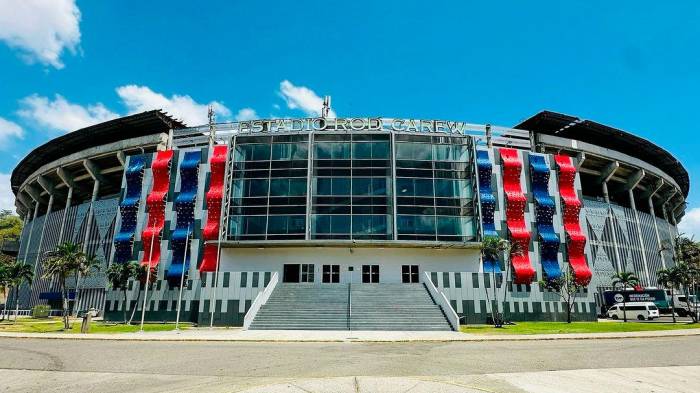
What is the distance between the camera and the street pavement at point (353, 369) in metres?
11.0

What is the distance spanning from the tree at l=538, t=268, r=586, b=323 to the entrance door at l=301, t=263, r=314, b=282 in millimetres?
26993

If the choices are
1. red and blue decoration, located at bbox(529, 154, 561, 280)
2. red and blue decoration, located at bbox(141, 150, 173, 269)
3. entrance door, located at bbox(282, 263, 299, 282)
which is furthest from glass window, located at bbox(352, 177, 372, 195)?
red and blue decoration, located at bbox(141, 150, 173, 269)

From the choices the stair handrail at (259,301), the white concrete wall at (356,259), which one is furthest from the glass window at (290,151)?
the stair handrail at (259,301)

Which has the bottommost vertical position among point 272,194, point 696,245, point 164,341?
point 164,341

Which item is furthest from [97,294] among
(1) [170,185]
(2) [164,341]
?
(2) [164,341]

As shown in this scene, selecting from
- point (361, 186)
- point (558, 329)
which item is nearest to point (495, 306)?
point (558, 329)

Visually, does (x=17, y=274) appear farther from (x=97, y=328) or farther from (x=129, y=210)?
(x=97, y=328)

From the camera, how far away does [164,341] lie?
26.5 m

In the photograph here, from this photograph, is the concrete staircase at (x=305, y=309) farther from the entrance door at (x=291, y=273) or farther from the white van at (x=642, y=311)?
the white van at (x=642, y=311)

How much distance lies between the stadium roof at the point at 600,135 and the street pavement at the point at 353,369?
50.9m

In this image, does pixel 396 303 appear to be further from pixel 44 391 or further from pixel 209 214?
pixel 44 391

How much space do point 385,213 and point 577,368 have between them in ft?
113

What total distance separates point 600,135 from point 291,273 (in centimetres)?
6047

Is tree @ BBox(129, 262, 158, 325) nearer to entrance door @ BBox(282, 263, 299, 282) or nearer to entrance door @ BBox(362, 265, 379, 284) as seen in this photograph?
entrance door @ BBox(282, 263, 299, 282)
